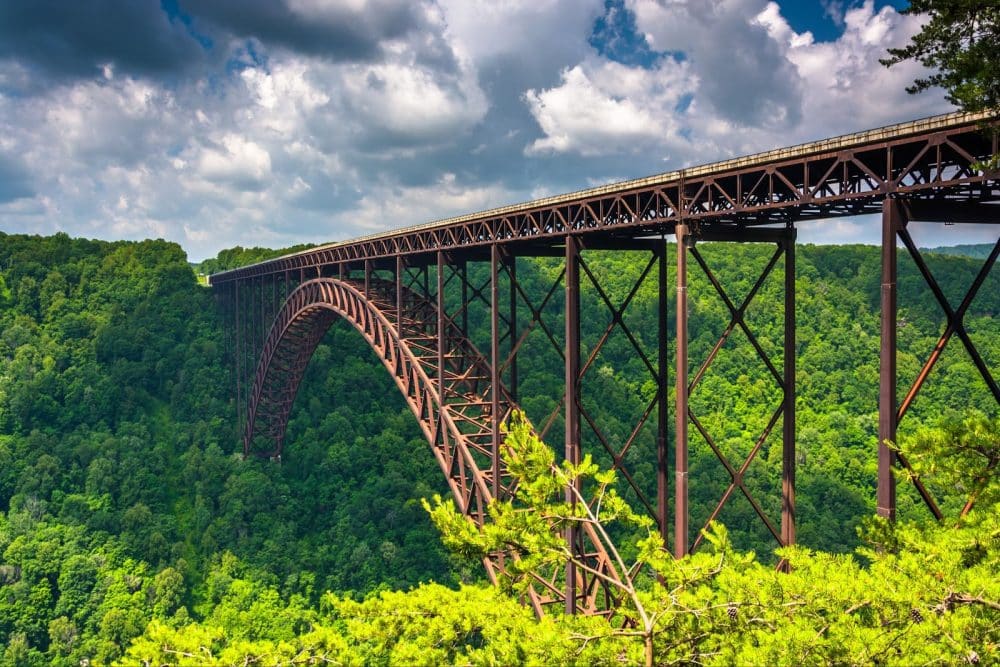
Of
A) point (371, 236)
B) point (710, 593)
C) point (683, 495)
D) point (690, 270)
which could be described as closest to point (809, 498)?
point (690, 270)

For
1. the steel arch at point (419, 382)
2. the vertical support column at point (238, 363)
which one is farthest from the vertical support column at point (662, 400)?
the vertical support column at point (238, 363)

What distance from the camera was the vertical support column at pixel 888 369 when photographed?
9.09 meters

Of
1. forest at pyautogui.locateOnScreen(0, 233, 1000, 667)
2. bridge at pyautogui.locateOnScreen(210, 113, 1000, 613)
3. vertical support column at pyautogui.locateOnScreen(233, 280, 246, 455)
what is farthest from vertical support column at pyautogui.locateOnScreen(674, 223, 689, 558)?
vertical support column at pyautogui.locateOnScreen(233, 280, 246, 455)

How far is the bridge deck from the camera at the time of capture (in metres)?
9.00

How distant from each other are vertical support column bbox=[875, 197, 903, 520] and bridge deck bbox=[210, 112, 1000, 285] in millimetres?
530

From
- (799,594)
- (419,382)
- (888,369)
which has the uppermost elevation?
(888,369)

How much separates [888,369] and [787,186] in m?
3.38

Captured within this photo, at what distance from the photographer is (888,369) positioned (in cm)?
919

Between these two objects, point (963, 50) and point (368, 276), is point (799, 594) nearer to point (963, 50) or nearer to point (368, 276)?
point (963, 50)

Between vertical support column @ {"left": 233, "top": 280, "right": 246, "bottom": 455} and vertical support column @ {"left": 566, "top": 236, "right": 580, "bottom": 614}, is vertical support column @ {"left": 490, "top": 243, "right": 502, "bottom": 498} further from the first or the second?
vertical support column @ {"left": 233, "top": 280, "right": 246, "bottom": 455}

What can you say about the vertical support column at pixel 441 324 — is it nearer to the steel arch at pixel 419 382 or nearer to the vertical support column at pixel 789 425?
the steel arch at pixel 419 382

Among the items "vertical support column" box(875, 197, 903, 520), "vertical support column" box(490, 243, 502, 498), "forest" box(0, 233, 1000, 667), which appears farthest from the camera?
"forest" box(0, 233, 1000, 667)

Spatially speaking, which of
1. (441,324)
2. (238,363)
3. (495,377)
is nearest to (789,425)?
(495,377)

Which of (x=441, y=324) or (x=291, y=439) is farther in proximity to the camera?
(x=291, y=439)
